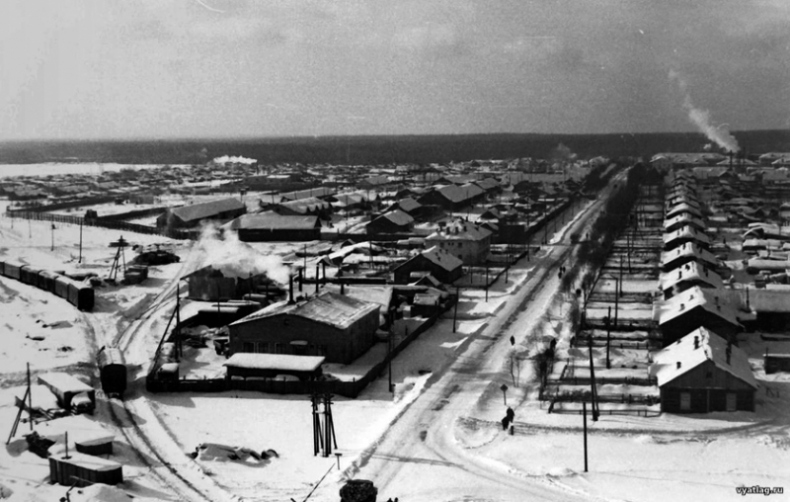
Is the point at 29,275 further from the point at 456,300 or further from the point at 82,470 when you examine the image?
the point at 82,470

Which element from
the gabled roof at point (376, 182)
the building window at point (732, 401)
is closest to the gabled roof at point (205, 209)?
the gabled roof at point (376, 182)

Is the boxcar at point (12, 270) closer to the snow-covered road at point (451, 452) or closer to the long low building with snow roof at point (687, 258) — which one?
the snow-covered road at point (451, 452)

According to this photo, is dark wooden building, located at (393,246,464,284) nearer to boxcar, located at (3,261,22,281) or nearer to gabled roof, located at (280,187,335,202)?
boxcar, located at (3,261,22,281)

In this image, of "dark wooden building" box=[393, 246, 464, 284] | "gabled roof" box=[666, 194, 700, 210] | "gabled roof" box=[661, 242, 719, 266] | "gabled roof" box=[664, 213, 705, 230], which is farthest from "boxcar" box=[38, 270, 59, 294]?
"gabled roof" box=[666, 194, 700, 210]

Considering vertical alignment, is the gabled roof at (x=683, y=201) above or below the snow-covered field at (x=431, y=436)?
above

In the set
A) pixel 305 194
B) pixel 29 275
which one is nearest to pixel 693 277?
pixel 29 275

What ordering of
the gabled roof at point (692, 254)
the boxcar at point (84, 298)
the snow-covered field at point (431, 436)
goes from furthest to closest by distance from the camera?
the gabled roof at point (692, 254), the boxcar at point (84, 298), the snow-covered field at point (431, 436)
